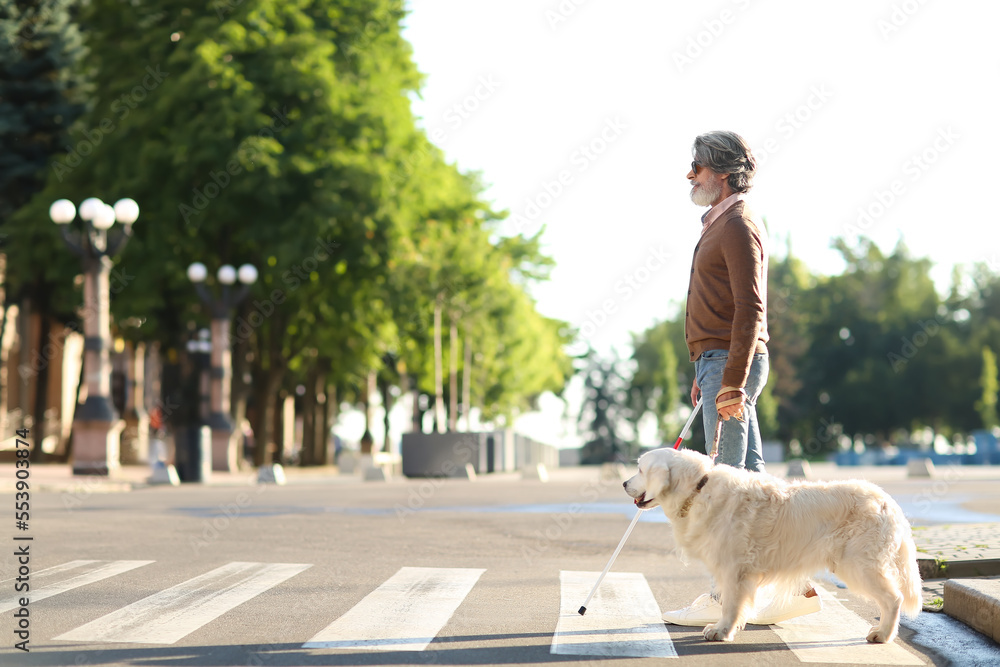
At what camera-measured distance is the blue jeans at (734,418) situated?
19.7 ft

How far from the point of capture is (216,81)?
2744 cm

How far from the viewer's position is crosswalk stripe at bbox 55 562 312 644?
5320 millimetres

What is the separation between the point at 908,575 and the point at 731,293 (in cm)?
170

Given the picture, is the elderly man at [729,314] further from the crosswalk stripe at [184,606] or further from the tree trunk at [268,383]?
the tree trunk at [268,383]

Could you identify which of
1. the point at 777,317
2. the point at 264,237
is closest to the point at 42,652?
the point at 264,237

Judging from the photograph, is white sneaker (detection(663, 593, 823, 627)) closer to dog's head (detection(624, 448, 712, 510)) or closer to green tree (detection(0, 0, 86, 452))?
dog's head (detection(624, 448, 712, 510))

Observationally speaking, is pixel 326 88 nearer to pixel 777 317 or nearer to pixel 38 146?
pixel 38 146

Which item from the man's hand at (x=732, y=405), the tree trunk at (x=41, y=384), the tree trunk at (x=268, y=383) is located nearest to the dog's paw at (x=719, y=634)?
the man's hand at (x=732, y=405)

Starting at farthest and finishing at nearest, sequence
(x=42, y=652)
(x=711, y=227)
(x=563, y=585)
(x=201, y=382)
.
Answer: (x=201, y=382)
(x=563, y=585)
(x=711, y=227)
(x=42, y=652)

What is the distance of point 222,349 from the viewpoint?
28.9 metres

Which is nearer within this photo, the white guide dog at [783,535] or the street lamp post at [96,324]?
the white guide dog at [783,535]

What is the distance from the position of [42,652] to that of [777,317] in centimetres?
6477

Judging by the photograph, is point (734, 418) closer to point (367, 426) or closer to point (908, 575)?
point (908, 575)

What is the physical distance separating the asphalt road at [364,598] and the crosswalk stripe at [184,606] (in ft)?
0.05
